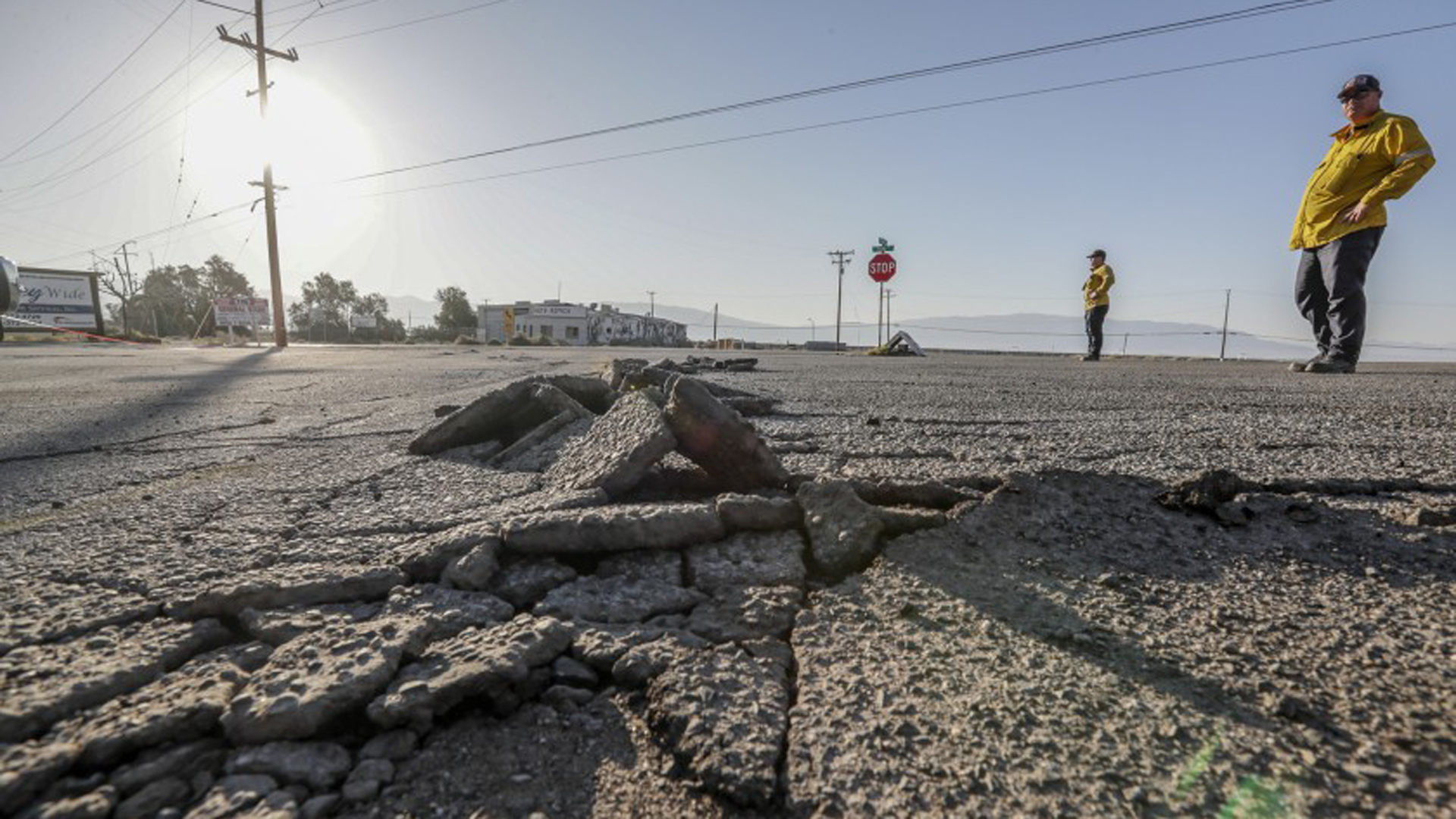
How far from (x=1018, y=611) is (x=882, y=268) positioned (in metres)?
26.5

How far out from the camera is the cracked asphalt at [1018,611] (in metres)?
0.74

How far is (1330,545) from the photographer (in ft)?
4.16

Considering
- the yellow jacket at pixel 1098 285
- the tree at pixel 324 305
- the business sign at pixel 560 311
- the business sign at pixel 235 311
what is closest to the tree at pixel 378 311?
the tree at pixel 324 305

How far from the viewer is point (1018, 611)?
1.09 m

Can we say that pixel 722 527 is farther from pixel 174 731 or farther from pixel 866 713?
pixel 174 731

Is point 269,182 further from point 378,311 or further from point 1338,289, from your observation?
point 378,311

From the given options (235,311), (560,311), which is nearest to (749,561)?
(235,311)

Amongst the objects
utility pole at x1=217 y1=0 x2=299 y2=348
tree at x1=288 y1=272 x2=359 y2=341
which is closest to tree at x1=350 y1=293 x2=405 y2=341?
tree at x1=288 y1=272 x2=359 y2=341

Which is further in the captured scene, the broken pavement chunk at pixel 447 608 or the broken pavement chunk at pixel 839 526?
the broken pavement chunk at pixel 839 526

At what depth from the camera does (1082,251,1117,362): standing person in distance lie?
1086cm

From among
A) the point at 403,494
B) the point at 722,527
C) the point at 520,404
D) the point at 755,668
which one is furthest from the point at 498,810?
the point at 520,404

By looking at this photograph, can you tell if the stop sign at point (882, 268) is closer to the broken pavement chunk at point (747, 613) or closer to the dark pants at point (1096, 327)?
the dark pants at point (1096, 327)

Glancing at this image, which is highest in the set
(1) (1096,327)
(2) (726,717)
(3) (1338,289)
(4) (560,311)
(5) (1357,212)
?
(4) (560,311)

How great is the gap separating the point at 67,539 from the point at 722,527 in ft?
5.05
